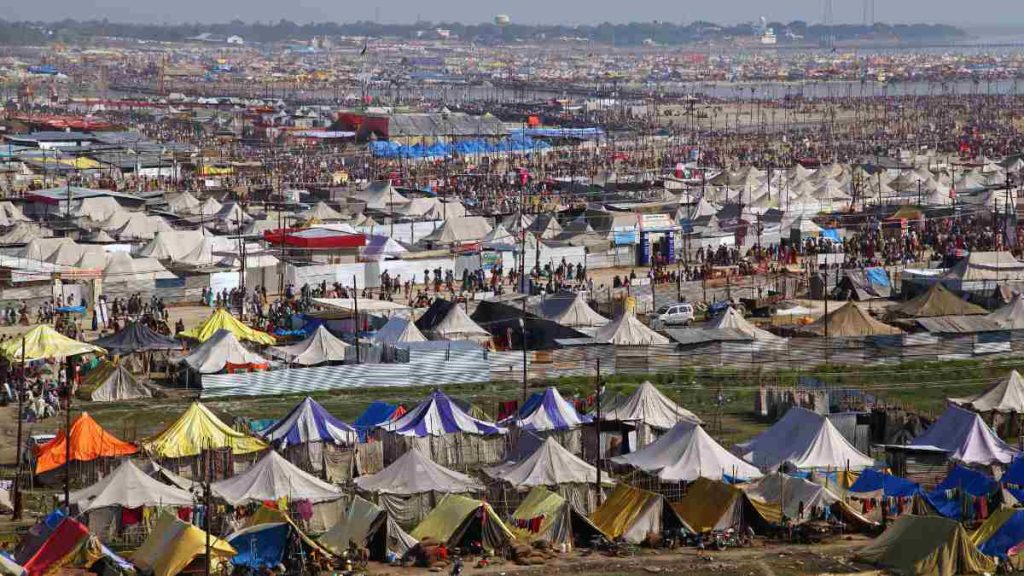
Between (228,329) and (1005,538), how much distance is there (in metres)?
14.9

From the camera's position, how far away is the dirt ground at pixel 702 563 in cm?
1823

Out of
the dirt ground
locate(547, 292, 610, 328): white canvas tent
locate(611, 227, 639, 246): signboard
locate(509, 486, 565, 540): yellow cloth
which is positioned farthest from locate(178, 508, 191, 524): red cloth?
locate(611, 227, 639, 246): signboard

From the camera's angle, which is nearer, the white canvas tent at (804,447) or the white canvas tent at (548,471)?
the white canvas tent at (548,471)

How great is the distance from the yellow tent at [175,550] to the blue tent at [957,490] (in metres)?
7.89

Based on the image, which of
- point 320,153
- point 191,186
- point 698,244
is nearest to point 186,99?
point 320,153

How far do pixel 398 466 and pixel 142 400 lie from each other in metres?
7.92

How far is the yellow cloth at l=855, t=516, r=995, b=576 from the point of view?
17.9 meters

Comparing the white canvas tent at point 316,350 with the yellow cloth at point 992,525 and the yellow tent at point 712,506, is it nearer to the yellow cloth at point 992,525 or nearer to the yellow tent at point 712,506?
the yellow tent at point 712,506

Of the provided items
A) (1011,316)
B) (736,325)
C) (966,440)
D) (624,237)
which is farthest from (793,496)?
(624,237)

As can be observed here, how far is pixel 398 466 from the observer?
2034cm

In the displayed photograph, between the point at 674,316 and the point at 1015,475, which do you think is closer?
the point at 1015,475

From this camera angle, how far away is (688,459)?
2092 cm

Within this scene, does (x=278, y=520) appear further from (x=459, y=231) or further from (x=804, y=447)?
(x=459, y=231)

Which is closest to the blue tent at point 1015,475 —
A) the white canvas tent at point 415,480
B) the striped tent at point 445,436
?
the white canvas tent at point 415,480
